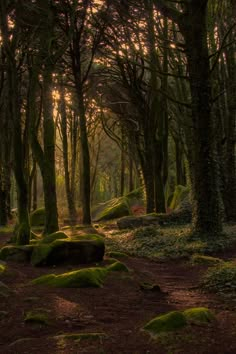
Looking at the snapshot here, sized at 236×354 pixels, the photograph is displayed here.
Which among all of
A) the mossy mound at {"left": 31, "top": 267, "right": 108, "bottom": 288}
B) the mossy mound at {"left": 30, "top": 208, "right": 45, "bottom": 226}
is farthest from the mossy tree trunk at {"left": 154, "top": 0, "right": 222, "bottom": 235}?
the mossy mound at {"left": 30, "top": 208, "right": 45, "bottom": 226}

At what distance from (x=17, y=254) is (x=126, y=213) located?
52.4 ft

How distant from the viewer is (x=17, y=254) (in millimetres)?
11195

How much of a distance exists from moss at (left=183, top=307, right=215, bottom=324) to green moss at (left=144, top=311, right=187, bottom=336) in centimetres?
20

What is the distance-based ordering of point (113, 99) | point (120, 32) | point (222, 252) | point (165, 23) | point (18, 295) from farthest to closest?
1. point (113, 99)
2. point (120, 32)
3. point (165, 23)
4. point (222, 252)
5. point (18, 295)

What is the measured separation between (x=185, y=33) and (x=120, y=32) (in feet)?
22.1

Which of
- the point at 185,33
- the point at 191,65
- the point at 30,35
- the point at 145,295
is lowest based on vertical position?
the point at 145,295

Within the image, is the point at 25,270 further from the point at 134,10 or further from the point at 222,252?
the point at 134,10

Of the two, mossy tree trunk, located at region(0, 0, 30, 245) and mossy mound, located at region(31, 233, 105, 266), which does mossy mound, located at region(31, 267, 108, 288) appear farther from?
mossy tree trunk, located at region(0, 0, 30, 245)

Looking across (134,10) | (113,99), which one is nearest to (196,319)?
(134,10)

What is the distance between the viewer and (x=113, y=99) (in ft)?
85.6

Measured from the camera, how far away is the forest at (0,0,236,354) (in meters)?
5.47

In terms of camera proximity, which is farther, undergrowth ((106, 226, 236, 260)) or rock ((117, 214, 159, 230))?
rock ((117, 214, 159, 230))

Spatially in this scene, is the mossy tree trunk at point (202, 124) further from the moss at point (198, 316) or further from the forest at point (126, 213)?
the moss at point (198, 316)

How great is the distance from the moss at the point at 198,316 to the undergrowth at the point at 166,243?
5.78m
